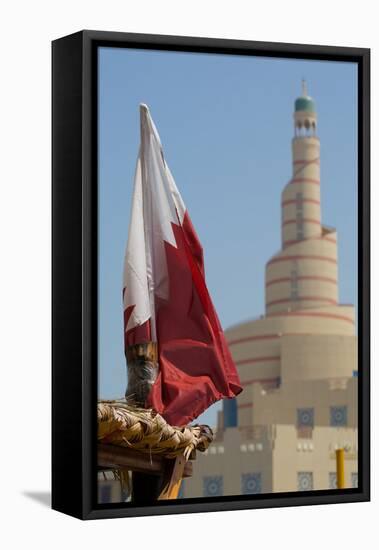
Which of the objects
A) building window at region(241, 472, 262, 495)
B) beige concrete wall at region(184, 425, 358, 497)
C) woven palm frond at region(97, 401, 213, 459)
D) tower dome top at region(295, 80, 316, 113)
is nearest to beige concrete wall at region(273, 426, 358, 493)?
beige concrete wall at region(184, 425, 358, 497)

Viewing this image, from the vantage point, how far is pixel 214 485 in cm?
990

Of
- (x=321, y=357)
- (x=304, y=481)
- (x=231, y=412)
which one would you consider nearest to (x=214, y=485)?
(x=231, y=412)

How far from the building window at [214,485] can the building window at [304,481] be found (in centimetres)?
49

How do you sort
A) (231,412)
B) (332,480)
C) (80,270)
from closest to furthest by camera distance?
(80,270), (231,412), (332,480)

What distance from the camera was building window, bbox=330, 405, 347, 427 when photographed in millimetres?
10258

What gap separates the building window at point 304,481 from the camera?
33.3ft

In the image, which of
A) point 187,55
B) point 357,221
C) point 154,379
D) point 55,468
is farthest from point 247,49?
point 55,468

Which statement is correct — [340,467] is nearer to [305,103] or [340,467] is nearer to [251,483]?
[251,483]

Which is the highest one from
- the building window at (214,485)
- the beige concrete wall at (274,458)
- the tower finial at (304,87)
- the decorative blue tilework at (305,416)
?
the tower finial at (304,87)

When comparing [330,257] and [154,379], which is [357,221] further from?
[154,379]

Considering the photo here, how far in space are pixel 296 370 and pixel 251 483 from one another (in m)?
0.71

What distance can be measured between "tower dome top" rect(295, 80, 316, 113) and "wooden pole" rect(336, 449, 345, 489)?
1.88 metres

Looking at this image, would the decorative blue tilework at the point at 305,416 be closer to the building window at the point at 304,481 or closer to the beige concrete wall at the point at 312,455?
the beige concrete wall at the point at 312,455

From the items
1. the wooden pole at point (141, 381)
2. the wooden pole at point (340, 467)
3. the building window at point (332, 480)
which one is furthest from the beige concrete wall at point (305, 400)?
the wooden pole at point (141, 381)
